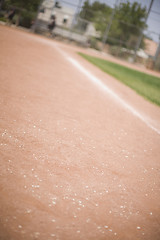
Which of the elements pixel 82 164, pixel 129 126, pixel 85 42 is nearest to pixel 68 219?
pixel 82 164

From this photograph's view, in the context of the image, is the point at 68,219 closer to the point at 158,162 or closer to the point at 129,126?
the point at 158,162

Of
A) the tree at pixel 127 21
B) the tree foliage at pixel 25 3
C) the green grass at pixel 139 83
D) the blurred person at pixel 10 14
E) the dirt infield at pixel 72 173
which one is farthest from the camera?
the tree at pixel 127 21

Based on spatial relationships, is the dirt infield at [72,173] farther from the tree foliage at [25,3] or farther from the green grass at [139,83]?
the tree foliage at [25,3]

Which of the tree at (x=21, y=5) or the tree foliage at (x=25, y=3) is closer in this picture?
the tree at (x=21, y=5)

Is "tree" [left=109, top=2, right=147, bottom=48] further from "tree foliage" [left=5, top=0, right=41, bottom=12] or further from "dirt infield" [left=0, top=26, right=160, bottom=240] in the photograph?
"dirt infield" [left=0, top=26, right=160, bottom=240]

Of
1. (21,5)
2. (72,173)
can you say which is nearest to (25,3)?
(21,5)

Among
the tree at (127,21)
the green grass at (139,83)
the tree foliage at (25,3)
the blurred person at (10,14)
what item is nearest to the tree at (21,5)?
the tree foliage at (25,3)

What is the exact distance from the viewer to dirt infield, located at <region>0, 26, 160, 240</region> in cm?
113

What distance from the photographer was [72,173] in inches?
61.7

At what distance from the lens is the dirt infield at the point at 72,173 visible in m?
1.13

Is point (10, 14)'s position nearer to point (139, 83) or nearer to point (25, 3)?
point (25, 3)

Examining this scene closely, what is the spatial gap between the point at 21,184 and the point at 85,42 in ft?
67.2

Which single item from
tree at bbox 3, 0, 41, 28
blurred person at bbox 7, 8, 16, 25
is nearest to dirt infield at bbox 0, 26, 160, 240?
blurred person at bbox 7, 8, 16, 25

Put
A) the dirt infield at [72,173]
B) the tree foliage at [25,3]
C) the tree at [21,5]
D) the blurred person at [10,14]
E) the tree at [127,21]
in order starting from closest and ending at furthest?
the dirt infield at [72,173] < the blurred person at [10,14] < the tree at [21,5] < the tree foliage at [25,3] < the tree at [127,21]
